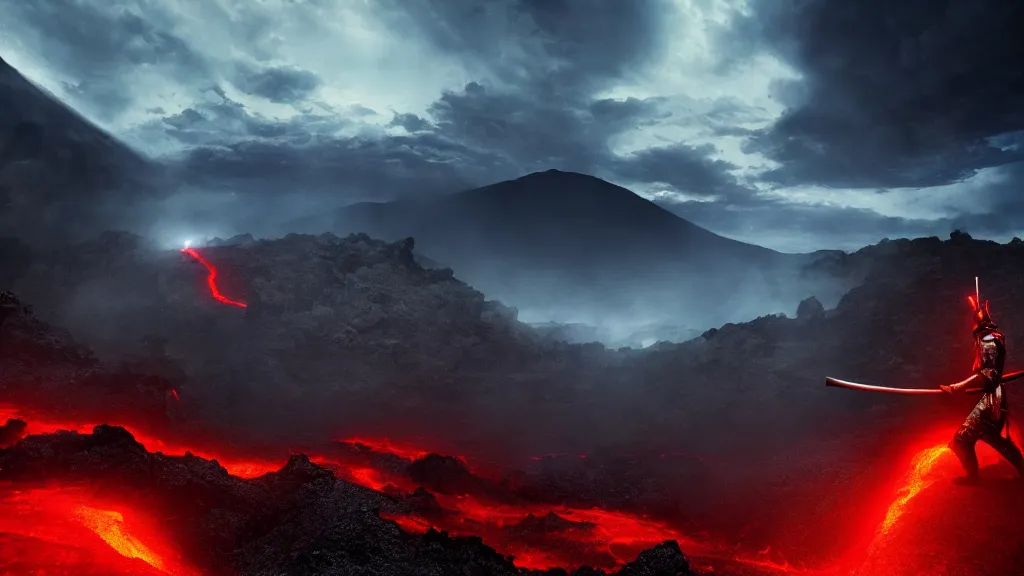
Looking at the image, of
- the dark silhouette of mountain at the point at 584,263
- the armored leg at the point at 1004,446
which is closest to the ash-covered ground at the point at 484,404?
the armored leg at the point at 1004,446

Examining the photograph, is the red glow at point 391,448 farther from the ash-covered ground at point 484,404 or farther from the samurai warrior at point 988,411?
the samurai warrior at point 988,411

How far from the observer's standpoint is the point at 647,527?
15.9 m

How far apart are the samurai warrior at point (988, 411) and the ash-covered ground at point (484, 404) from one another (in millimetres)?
756

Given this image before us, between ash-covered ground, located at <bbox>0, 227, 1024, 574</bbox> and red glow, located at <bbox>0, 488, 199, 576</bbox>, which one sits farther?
ash-covered ground, located at <bbox>0, 227, 1024, 574</bbox>

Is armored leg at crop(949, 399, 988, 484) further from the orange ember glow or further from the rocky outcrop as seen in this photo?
the rocky outcrop

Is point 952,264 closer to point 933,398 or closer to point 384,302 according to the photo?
point 933,398

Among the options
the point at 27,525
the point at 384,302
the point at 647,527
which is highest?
the point at 384,302

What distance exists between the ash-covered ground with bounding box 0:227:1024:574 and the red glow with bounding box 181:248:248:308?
0.58 m

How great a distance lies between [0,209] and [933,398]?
215ft

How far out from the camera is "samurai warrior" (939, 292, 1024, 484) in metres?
10.3

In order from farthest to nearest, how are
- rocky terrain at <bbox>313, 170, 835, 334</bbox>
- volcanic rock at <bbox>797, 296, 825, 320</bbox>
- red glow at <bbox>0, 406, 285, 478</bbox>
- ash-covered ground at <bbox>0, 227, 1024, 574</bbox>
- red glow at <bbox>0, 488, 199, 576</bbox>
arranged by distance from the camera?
1. rocky terrain at <bbox>313, 170, 835, 334</bbox>
2. volcanic rock at <bbox>797, 296, 825, 320</bbox>
3. red glow at <bbox>0, 406, 285, 478</bbox>
4. ash-covered ground at <bbox>0, 227, 1024, 574</bbox>
5. red glow at <bbox>0, 488, 199, 576</bbox>

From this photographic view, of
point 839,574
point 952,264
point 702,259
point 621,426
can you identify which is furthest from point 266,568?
point 702,259

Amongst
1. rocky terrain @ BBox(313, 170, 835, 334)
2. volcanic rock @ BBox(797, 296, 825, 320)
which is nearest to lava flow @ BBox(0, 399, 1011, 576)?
volcanic rock @ BBox(797, 296, 825, 320)

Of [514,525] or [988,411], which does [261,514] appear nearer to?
[514,525]
